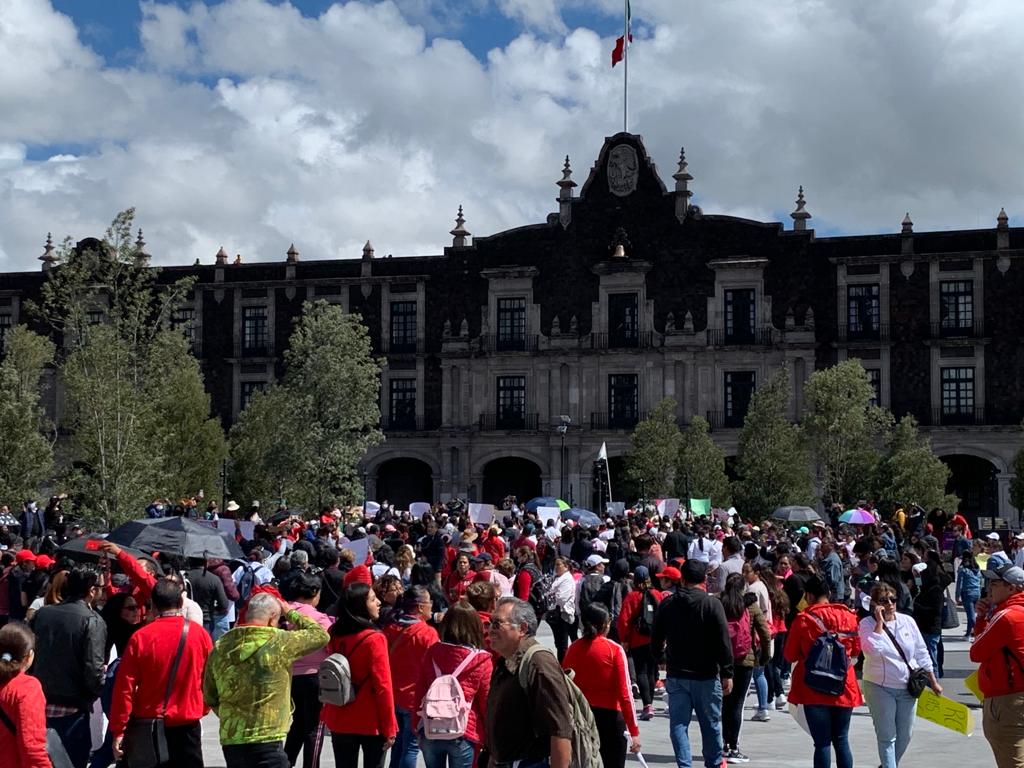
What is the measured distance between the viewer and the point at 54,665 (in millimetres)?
8859

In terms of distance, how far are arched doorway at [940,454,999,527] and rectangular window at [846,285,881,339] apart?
192 inches

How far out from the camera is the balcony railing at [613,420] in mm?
49344

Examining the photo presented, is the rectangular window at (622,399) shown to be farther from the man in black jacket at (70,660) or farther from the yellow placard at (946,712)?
the man in black jacket at (70,660)

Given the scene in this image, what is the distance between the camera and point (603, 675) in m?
8.88

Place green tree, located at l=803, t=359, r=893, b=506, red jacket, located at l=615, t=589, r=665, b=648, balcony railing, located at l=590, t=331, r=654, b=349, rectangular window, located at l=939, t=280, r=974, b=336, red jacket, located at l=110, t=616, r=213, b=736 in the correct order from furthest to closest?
balcony railing, located at l=590, t=331, r=654, b=349 < rectangular window, located at l=939, t=280, r=974, b=336 < green tree, located at l=803, t=359, r=893, b=506 < red jacket, located at l=615, t=589, r=665, b=648 < red jacket, located at l=110, t=616, r=213, b=736

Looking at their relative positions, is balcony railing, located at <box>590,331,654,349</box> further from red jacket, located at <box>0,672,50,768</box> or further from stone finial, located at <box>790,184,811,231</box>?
red jacket, located at <box>0,672,50,768</box>

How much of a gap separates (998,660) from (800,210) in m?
41.3

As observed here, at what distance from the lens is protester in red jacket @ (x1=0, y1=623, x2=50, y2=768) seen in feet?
22.3

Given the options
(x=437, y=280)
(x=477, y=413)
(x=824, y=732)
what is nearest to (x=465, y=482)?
(x=477, y=413)

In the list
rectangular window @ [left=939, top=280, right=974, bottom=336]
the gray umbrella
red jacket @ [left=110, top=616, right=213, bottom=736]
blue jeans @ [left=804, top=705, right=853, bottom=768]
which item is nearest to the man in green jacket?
red jacket @ [left=110, top=616, right=213, bottom=736]

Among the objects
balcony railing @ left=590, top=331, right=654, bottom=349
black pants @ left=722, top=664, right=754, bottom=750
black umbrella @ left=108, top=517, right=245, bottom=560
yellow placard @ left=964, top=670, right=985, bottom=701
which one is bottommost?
black pants @ left=722, top=664, right=754, bottom=750

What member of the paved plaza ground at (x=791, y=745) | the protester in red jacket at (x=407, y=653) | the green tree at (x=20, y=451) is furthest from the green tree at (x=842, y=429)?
the protester in red jacket at (x=407, y=653)

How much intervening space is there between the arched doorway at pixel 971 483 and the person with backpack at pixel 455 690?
136ft

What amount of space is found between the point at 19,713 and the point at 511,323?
45.1 metres
